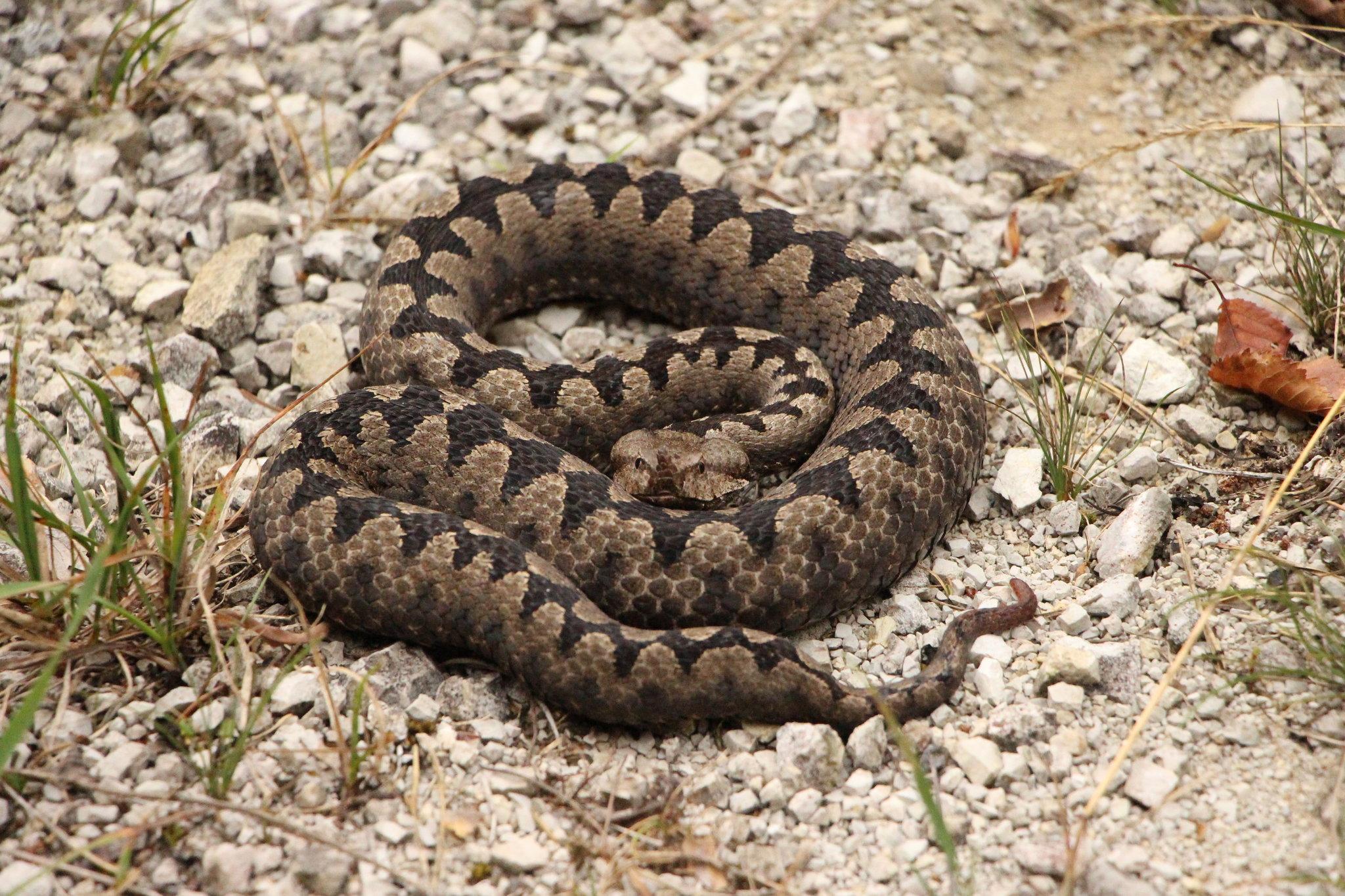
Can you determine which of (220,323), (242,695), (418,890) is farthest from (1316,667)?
(220,323)

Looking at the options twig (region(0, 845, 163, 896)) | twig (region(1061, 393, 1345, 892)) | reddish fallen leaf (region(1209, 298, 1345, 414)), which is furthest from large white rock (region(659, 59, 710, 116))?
twig (region(0, 845, 163, 896))

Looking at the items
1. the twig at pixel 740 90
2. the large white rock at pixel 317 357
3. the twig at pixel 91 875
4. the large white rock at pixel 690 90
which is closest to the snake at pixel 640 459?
the large white rock at pixel 317 357

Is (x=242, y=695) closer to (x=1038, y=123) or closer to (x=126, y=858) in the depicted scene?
(x=126, y=858)

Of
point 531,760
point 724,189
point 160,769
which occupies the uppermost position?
point 724,189

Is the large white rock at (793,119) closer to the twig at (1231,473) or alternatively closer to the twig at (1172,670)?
the twig at (1231,473)

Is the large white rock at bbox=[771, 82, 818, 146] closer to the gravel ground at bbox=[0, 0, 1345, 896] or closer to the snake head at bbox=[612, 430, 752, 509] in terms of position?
the gravel ground at bbox=[0, 0, 1345, 896]
